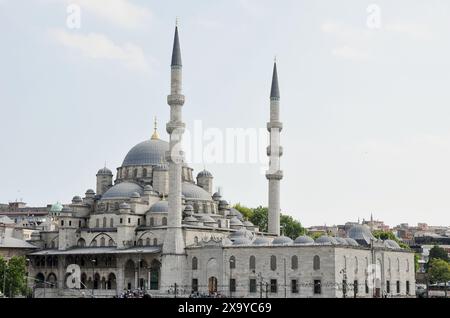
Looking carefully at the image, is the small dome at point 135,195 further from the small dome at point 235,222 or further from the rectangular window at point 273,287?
the rectangular window at point 273,287

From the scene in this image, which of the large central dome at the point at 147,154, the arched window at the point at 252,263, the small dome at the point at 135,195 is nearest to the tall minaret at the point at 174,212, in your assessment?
the arched window at the point at 252,263

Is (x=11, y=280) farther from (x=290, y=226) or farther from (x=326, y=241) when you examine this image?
(x=290, y=226)

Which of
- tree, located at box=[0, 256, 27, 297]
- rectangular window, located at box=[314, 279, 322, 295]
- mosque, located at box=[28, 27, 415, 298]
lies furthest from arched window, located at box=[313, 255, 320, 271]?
tree, located at box=[0, 256, 27, 297]

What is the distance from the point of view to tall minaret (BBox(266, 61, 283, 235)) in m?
71.0

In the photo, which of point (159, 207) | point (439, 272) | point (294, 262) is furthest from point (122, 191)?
point (439, 272)

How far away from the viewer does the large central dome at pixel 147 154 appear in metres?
77.2

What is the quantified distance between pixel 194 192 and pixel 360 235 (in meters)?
15.3

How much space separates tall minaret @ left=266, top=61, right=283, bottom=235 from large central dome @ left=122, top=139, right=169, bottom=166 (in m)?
10.8

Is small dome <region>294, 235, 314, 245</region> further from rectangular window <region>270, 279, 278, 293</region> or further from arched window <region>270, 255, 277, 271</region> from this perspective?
rectangular window <region>270, 279, 278, 293</region>

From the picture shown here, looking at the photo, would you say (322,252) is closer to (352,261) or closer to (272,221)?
(352,261)

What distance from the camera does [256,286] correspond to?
62531 millimetres

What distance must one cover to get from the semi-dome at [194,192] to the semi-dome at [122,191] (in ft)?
13.4
